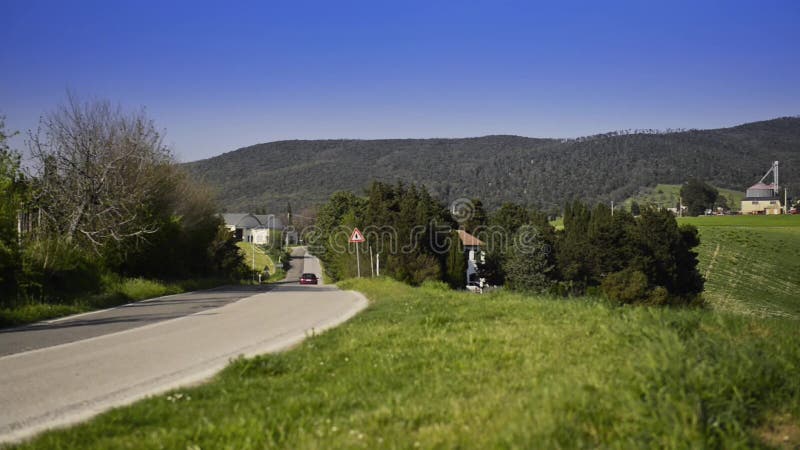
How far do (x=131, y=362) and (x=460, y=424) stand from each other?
5570 mm

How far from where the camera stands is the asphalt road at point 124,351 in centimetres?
712

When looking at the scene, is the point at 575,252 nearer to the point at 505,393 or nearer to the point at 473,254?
the point at 473,254

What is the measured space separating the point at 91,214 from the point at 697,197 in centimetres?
13259

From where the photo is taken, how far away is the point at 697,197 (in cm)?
14038

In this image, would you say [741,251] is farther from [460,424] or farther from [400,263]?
[460,424]

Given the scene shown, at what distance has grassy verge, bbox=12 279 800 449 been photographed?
5.15m

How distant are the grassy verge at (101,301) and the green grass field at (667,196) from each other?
142003 millimetres

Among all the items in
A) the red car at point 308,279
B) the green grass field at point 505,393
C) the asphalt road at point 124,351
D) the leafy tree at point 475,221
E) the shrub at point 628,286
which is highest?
the leafy tree at point 475,221

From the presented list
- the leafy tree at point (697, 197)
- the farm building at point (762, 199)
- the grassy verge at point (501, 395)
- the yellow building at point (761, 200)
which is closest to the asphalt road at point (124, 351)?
the grassy verge at point (501, 395)

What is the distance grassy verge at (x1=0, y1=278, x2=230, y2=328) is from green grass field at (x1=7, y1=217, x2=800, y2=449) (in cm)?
775

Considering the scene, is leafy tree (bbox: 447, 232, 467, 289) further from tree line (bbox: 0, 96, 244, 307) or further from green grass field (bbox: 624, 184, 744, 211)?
green grass field (bbox: 624, 184, 744, 211)

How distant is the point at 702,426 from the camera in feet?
16.8

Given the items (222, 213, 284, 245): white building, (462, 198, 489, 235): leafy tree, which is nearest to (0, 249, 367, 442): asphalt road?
(462, 198, 489, 235): leafy tree

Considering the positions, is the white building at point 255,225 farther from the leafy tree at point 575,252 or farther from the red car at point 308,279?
the red car at point 308,279
